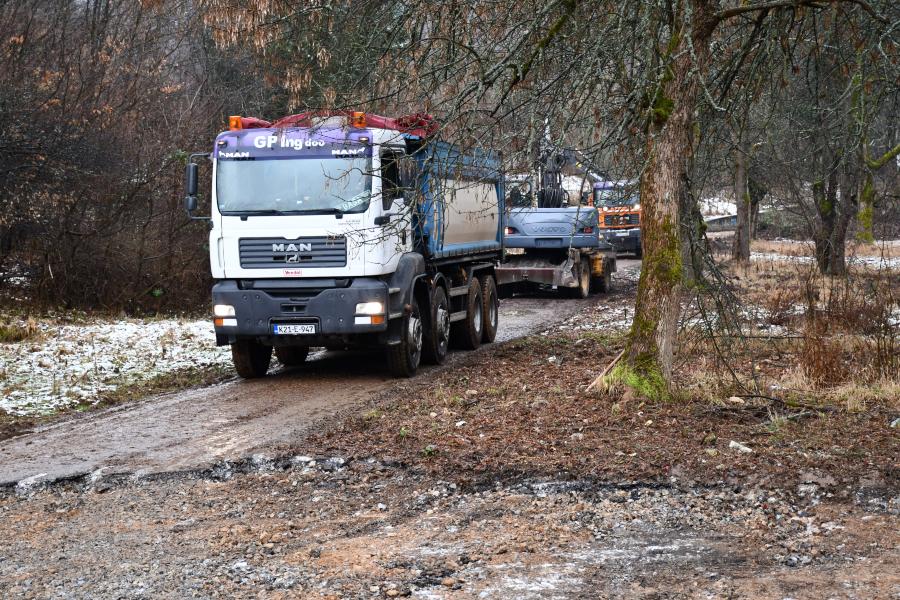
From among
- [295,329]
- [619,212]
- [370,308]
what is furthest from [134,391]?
[619,212]

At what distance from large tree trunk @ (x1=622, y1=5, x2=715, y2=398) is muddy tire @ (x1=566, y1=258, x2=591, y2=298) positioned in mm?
15154

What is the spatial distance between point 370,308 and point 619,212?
9.61ft

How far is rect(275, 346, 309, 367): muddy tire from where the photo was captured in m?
13.1

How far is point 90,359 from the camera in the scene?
43.5 ft

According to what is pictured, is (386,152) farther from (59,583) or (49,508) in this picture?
(59,583)

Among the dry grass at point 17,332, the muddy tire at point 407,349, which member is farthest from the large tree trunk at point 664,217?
the dry grass at point 17,332

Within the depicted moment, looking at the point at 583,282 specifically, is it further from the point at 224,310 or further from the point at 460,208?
the point at 224,310

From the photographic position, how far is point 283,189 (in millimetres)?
11148

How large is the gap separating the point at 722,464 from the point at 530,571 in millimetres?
2268

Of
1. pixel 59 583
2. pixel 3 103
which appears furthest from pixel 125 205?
pixel 59 583

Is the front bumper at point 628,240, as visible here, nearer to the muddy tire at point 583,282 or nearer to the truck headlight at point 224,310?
the muddy tire at point 583,282

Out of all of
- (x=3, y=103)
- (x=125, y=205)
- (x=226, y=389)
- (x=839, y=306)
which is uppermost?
(x=3, y=103)

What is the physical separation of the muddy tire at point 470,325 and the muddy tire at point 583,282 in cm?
901

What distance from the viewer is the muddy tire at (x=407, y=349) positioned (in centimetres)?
1168
